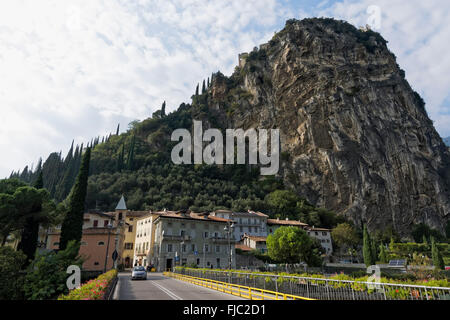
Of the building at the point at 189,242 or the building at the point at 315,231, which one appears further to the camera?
the building at the point at 315,231

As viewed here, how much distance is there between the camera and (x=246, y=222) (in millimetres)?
61875

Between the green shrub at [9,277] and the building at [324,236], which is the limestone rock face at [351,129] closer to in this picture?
the building at [324,236]

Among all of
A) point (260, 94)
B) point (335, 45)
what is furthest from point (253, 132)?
point (335, 45)

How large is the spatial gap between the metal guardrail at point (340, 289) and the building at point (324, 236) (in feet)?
166

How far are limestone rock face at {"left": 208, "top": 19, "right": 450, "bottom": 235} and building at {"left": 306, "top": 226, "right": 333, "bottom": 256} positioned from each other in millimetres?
11825

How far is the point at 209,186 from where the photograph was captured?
260ft

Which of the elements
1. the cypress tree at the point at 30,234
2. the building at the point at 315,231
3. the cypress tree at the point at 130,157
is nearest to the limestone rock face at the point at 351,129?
the building at the point at 315,231

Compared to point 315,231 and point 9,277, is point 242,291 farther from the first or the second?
point 315,231

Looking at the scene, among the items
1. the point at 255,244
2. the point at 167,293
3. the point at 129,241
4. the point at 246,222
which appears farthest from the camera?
the point at 246,222

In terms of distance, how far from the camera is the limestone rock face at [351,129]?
7444cm

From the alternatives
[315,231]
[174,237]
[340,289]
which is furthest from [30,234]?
[315,231]

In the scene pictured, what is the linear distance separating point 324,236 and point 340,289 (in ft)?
193

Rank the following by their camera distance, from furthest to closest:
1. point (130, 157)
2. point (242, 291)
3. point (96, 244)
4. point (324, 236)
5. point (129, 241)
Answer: point (130, 157), point (324, 236), point (129, 241), point (96, 244), point (242, 291)
